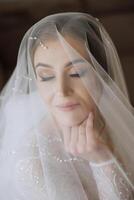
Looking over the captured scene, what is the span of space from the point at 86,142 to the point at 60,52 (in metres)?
0.17

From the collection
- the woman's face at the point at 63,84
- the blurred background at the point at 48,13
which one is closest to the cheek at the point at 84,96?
the woman's face at the point at 63,84

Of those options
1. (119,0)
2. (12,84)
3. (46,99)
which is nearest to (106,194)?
(46,99)

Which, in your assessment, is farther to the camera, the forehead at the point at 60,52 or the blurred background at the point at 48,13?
the blurred background at the point at 48,13

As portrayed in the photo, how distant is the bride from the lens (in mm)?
743

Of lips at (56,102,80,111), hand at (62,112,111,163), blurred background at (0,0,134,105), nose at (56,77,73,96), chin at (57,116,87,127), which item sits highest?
nose at (56,77,73,96)

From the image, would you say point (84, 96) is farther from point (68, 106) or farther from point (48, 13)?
point (48, 13)

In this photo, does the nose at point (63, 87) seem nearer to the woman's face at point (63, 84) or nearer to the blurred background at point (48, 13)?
the woman's face at point (63, 84)

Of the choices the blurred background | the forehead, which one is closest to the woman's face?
the forehead

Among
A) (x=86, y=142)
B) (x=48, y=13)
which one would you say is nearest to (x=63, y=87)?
(x=86, y=142)

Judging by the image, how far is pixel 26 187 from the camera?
78 cm

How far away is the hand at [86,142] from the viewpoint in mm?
730

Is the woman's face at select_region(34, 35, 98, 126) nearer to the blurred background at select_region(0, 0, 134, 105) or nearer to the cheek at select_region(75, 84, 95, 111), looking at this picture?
the cheek at select_region(75, 84, 95, 111)

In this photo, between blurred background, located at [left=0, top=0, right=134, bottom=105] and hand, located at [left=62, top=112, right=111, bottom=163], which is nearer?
hand, located at [left=62, top=112, right=111, bottom=163]

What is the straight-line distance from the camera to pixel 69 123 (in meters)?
0.74
